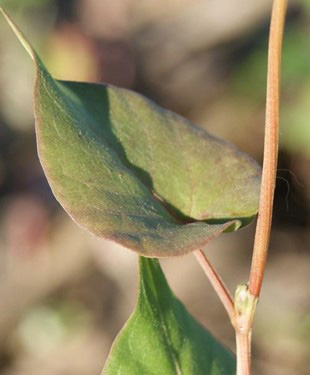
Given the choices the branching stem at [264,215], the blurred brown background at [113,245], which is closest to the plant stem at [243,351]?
the branching stem at [264,215]

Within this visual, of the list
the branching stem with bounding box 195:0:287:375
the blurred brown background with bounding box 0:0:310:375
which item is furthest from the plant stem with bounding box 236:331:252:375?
the blurred brown background with bounding box 0:0:310:375

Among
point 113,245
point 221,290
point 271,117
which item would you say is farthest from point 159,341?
point 113,245

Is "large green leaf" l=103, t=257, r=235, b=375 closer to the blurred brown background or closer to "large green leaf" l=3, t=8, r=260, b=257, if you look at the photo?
"large green leaf" l=3, t=8, r=260, b=257

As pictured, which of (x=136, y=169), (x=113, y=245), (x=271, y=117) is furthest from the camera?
(x=113, y=245)

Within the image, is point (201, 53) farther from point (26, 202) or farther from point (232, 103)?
point (26, 202)

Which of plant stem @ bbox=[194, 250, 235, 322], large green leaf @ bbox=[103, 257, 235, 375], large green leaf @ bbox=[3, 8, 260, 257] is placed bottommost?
large green leaf @ bbox=[103, 257, 235, 375]

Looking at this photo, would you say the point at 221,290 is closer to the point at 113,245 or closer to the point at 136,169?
the point at 136,169
